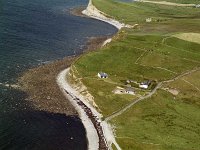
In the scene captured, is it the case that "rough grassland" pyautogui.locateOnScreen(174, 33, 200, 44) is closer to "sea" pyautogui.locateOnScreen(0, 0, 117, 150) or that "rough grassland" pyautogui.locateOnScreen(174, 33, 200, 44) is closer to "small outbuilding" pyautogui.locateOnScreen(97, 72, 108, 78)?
"sea" pyautogui.locateOnScreen(0, 0, 117, 150)

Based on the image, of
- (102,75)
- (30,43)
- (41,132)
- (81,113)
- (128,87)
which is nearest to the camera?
(41,132)

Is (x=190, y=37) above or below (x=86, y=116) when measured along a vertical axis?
above

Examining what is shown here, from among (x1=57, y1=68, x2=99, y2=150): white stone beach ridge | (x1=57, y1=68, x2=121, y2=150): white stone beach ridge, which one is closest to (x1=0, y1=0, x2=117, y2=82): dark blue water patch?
Result: (x1=57, y1=68, x2=99, y2=150): white stone beach ridge

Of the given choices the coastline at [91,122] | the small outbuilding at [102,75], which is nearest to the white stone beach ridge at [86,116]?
the coastline at [91,122]

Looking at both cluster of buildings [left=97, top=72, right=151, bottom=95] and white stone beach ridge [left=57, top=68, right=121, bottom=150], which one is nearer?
white stone beach ridge [left=57, top=68, right=121, bottom=150]

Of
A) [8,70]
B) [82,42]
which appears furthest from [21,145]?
[82,42]

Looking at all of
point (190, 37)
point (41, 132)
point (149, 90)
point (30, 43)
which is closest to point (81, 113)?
point (41, 132)

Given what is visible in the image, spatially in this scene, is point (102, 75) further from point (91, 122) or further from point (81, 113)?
point (91, 122)
